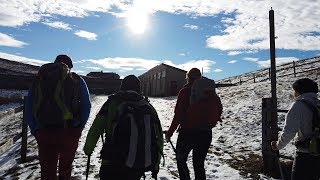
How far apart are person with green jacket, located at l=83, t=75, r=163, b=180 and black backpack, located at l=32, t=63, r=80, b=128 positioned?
2.07 ft

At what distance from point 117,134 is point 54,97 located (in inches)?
41.3

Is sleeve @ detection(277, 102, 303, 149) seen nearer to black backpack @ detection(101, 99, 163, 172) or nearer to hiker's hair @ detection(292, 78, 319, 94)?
hiker's hair @ detection(292, 78, 319, 94)

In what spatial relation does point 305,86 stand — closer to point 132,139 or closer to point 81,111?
point 132,139

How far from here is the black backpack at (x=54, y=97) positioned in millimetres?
4234

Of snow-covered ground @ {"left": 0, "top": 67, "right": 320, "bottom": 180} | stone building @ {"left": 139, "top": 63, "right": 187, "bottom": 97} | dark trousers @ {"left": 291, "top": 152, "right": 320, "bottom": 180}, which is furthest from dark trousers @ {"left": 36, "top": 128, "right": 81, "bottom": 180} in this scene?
stone building @ {"left": 139, "top": 63, "right": 187, "bottom": 97}

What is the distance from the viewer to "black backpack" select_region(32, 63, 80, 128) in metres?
4.23

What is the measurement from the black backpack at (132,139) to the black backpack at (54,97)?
81 cm

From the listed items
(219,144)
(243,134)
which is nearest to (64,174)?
A: (219,144)

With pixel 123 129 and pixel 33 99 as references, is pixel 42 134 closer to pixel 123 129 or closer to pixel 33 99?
pixel 33 99

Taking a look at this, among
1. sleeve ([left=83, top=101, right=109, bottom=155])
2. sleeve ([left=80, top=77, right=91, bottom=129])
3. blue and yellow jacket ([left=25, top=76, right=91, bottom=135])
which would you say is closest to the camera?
sleeve ([left=83, top=101, right=109, bottom=155])

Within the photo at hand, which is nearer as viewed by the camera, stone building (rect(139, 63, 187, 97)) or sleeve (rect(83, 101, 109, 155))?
sleeve (rect(83, 101, 109, 155))

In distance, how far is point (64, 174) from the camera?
15.2 ft

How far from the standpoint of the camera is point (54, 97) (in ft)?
13.9

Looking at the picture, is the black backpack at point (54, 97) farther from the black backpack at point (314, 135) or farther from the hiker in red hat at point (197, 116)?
the black backpack at point (314, 135)
